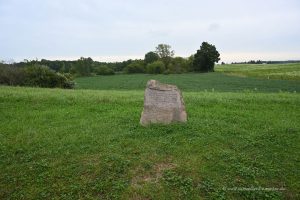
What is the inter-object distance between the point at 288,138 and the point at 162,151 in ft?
13.4

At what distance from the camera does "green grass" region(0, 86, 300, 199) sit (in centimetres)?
677

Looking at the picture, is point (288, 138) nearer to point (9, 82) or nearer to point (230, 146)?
point (230, 146)

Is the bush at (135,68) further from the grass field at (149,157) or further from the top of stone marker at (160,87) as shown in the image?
the top of stone marker at (160,87)

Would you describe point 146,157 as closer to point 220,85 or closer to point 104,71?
point 220,85

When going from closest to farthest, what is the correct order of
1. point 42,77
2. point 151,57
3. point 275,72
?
point 42,77 < point 275,72 < point 151,57

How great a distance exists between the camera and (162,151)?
27.4ft

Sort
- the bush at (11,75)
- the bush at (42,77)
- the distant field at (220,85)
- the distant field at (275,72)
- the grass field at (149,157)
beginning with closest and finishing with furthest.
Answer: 1. the grass field at (149,157)
2. the bush at (11,75)
3. the bush at (42,77)
4. the distant field at (220,85)
5. the distant field at (275,72)

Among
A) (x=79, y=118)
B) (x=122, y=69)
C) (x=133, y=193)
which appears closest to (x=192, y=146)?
(x=133, y=193)

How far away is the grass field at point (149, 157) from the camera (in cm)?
675

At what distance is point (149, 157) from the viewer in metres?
7.99

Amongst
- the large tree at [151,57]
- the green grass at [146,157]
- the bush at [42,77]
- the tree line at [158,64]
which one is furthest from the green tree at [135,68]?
the green grass at [146,157]

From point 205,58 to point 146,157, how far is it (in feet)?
261

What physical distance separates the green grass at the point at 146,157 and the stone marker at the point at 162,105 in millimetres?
396

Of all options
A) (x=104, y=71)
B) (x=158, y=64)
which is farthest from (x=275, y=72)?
(x=104, y=71)
